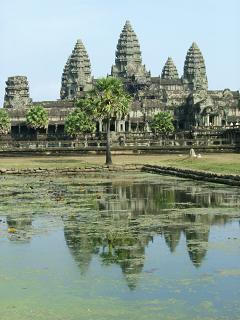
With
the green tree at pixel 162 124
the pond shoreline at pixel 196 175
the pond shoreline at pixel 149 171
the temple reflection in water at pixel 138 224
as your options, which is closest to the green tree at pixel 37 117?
the green tree at pixel 162 124

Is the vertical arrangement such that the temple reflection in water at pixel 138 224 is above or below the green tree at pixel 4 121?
below

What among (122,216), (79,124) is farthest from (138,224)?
(79,124)

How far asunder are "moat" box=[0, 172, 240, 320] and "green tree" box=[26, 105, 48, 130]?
127 metres

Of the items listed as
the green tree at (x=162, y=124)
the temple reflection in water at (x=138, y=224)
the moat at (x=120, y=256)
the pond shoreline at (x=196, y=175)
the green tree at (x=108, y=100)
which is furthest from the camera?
the green tree at (x=162, y=124)

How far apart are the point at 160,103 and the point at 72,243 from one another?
16888 cm

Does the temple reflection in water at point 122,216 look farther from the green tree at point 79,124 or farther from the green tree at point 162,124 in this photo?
the green tree at point 162,124

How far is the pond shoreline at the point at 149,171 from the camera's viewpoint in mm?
49619

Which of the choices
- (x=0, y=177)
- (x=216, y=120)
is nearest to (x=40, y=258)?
(x=0, y=177)

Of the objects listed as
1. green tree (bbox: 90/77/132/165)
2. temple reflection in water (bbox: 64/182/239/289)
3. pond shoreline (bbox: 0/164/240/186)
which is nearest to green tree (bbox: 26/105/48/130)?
green tree (bbox: 90/77/132/165)

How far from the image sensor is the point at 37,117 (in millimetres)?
166875

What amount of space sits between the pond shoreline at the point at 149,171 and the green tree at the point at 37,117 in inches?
3881

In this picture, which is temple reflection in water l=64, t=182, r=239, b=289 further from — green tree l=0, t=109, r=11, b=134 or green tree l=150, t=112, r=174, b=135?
green tree l=0, t=109, r=11, b=134

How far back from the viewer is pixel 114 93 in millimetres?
76812

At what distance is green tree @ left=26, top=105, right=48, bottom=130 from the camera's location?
16688cm
